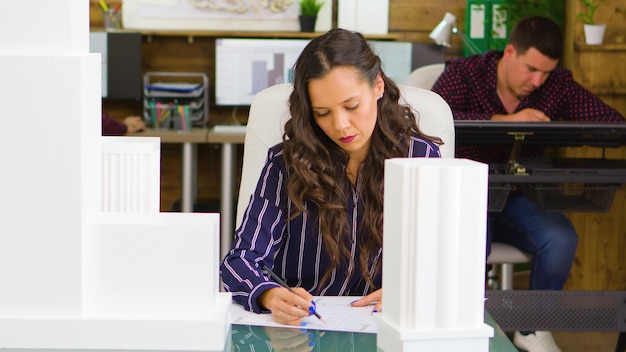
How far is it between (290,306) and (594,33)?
2817 millimetres

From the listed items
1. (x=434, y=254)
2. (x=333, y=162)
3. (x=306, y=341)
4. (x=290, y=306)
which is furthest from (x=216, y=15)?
(x=434, y=254)

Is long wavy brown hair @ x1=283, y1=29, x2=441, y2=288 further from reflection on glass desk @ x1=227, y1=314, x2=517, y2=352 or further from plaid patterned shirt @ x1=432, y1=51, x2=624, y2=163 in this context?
plaid patterned shirt @ x1=432, y1=51, x2=624, y2=163

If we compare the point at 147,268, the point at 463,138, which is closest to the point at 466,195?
the point at 147,268

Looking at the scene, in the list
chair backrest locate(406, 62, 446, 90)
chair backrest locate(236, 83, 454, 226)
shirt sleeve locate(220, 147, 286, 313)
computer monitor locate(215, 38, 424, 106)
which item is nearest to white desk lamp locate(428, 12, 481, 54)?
computer monitor locate(215, 38, 424, 106)

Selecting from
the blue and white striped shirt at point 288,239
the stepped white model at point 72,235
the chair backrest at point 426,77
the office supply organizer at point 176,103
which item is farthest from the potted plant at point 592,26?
the stepped white model at point 72,235

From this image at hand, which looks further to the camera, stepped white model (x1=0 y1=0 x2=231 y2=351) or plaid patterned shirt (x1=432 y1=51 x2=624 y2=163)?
plaid patterned shirt (x1=432 y1=51 x2=624 y2=163)

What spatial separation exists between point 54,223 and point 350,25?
385 centimetres

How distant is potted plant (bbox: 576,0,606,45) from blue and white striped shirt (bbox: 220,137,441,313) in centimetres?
219

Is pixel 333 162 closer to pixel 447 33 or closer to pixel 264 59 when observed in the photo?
pixel 447 33

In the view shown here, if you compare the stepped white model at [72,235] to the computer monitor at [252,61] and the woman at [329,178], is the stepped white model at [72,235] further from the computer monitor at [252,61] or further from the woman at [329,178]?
the computer monitor at [252,61]

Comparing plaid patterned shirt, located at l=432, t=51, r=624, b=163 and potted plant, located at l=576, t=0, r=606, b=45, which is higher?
potted plant, located at l=576, t=0, r=606, b=45

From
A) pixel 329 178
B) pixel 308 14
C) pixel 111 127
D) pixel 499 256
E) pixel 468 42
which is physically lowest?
pixel 499 256

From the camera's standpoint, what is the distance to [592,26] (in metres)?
3.94

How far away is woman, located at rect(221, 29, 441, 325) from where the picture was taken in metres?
1.81
